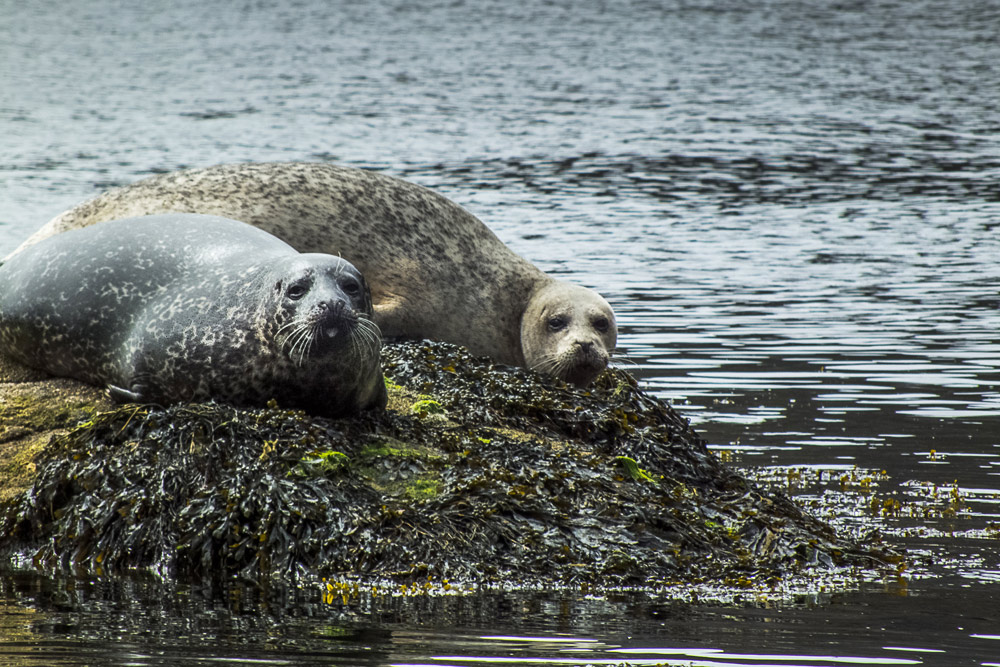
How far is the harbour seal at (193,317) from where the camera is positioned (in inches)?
261

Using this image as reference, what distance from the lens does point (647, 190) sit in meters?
26.3

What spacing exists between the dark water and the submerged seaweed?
0.32 meters

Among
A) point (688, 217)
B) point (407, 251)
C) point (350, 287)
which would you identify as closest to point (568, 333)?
point (407, 251)

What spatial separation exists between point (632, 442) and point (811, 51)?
53264 millimetres

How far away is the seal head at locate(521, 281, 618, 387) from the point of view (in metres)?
8.67

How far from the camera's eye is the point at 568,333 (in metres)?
8.95

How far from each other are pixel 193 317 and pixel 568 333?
2.73 meters

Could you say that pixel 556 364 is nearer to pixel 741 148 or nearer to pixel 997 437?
pixel 997 437

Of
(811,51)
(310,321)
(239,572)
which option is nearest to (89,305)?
(310,321)

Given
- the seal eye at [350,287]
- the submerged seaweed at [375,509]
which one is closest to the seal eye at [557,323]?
the submerged seaweed at [375,509]

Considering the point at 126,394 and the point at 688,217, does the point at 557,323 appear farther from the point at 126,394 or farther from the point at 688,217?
the point at 688,217

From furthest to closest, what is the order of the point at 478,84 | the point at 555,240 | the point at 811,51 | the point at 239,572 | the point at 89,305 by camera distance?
the point at 811,51, the point at 478,84, the point at 555,240, the point at 89,305, the point at 239,572

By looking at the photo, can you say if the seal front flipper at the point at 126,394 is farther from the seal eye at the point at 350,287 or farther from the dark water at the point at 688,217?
the dark water at the point at 688,217

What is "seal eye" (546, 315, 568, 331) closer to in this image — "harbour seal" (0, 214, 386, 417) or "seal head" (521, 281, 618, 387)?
"seal head" (521, 281, 618, 387)
